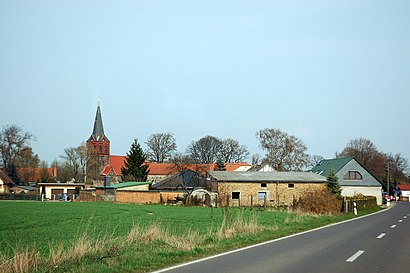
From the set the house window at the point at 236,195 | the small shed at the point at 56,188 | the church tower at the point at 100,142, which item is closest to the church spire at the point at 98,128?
the church tower at the point at 100,142

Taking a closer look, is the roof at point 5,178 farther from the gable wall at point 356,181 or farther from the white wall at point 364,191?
the white wall at point 364,191

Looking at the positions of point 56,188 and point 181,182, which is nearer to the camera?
point 181,182

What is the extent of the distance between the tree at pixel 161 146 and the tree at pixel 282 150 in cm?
2220

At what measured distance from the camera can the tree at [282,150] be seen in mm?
101875

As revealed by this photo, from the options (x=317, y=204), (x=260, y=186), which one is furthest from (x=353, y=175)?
(x=317, y=204)

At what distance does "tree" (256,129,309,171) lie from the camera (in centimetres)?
10188

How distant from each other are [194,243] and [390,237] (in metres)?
8.90

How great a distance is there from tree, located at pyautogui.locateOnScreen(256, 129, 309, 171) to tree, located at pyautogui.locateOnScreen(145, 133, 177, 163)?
2220 cm

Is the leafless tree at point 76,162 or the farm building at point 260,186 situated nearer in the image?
the farm building at point 260,186

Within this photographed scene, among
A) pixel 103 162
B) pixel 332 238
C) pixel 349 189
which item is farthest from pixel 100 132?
pixel 332 238

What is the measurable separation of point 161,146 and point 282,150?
92.9 feet

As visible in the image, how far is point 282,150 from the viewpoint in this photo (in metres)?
103

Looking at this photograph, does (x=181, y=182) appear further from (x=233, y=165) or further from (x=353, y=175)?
(x=233, y=165)

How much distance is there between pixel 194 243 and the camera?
55.4ft
